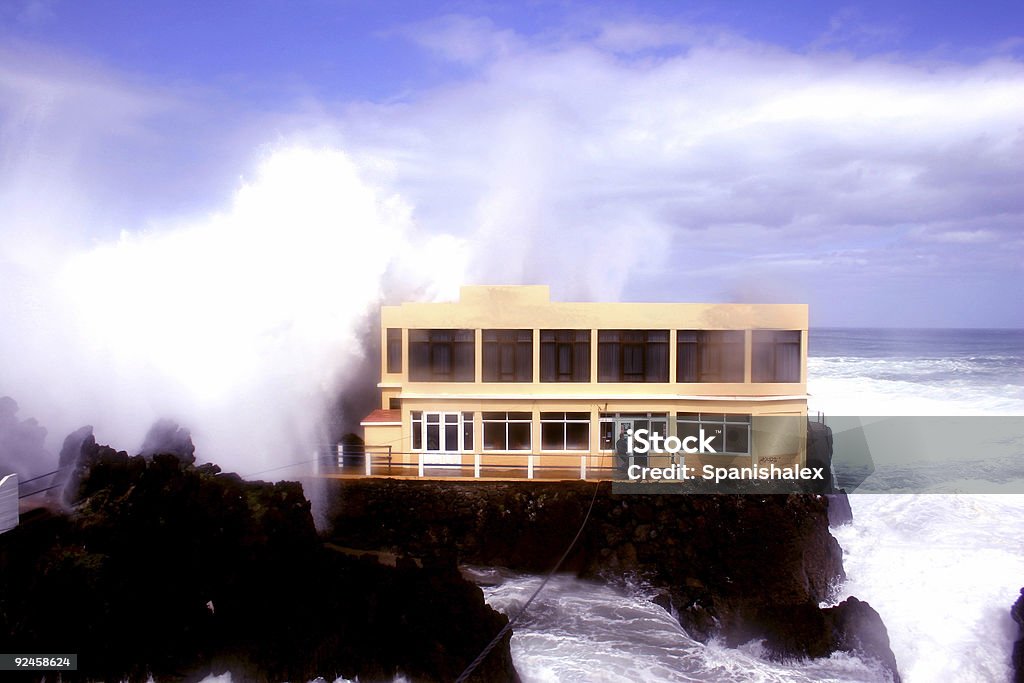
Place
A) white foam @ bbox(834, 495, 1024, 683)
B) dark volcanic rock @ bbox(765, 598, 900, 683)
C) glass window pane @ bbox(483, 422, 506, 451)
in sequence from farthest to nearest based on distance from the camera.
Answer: glass window pane @ bbox(483, 422, 506, 451)
white foam @ bbox(834, 495, 1024, 683)
dark volcanic rock @ bbox(765, 598, 900, 683)

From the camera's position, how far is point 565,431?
19.3 metres

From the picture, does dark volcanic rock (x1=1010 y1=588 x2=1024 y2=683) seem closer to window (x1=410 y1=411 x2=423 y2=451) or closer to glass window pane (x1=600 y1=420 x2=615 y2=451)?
glass window pane (x1=600 y1=420 x2=615 y2=451)

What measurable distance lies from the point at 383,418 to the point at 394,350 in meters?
1.78

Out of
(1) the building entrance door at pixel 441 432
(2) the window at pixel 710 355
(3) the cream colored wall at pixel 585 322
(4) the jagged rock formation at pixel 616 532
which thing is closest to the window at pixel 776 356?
(3) the cream colored wall at pixel 585 322

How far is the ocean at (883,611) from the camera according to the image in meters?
13.9

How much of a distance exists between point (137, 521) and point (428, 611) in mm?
5052

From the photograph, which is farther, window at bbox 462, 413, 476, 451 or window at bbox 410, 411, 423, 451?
window at bbox 462, 413, 476, 451

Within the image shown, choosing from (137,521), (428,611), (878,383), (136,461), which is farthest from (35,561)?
(878,383)

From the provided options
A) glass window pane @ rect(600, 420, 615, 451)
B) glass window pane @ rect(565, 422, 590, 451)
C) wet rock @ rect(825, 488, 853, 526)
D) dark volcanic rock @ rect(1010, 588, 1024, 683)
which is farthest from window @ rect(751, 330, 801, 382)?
dark volcanic rock @ rect(1010, 588, 1024, 683)

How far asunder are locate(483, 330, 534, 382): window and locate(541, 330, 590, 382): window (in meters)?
0.36

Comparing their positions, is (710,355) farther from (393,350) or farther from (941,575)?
(941,575)

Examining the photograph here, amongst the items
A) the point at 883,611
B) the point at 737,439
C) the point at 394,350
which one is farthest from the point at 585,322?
the point at 883,611

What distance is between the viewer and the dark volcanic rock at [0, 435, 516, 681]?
39.9 ft

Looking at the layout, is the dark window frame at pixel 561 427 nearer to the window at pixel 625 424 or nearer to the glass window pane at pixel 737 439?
the window at pixel 625 424
